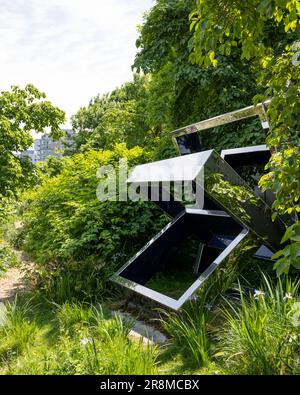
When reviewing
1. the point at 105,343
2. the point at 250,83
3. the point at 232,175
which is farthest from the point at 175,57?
the point at 105,343

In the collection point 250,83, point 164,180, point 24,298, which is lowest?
point 24,298

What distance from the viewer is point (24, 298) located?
20.1 ft

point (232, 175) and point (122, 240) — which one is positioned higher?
point (232, 175)

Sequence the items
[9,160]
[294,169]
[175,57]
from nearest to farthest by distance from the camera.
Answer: [294,169] < [9,160] < [175,57]

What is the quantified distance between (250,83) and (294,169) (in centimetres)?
666

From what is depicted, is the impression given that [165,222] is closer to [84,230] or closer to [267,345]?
[84,230]

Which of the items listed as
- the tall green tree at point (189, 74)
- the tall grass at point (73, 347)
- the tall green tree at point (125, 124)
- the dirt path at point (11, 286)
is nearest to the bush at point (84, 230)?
the dirt path at point (11, 286)

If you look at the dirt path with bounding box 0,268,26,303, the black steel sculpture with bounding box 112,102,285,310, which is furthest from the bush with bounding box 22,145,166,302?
the black steel sculpture with bounding box 112,102,285,310

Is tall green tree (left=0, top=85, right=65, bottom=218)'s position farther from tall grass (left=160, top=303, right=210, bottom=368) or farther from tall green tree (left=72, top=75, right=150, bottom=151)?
tall green tree (left=72, top=75, right=150, bottom=151)

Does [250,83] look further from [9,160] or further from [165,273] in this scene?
[9,160]

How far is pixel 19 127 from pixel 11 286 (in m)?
3.18

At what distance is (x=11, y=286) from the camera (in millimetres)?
7180

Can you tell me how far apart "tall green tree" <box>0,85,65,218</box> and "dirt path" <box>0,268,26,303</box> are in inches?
65.1

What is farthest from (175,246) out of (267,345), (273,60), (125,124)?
(125,124)
